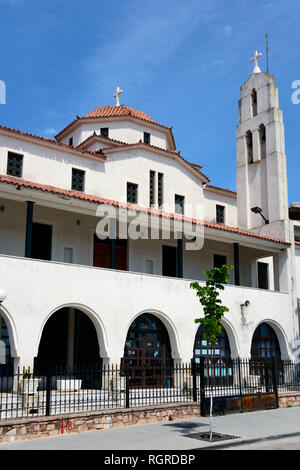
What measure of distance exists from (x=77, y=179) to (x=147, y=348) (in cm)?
758

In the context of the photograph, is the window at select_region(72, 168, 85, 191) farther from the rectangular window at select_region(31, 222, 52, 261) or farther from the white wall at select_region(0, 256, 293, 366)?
the white wall at select_region(0, 256, 293, 366)

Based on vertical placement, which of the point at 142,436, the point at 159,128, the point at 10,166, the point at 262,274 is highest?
the point at 159,128

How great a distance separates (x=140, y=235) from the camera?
19.9 meters

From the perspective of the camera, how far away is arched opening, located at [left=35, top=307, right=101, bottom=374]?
1750cm

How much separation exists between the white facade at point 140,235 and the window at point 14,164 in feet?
0.40

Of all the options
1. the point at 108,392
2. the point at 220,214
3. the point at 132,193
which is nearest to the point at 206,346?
the point at 132,193

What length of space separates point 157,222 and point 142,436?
8967 mm

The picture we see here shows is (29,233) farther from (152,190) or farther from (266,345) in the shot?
(266,345)

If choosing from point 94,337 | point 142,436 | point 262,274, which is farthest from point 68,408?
point 262,274

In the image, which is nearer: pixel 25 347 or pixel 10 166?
pixel 25 347

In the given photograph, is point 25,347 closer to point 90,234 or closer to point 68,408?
point 68,408

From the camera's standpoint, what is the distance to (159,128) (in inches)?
1025

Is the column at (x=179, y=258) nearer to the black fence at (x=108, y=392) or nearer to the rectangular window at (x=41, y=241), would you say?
the black fence at (x=108, y=392)

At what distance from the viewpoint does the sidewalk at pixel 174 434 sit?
9.73 metres
